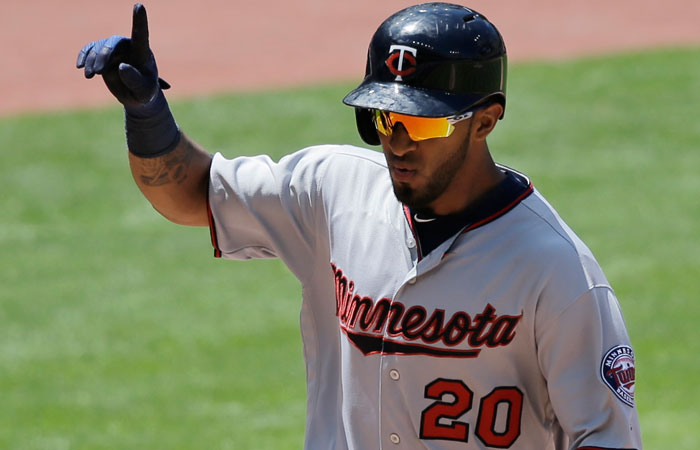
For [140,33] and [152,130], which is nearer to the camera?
[140,33]

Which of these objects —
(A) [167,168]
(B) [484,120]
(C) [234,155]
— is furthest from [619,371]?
(C) [234,155]

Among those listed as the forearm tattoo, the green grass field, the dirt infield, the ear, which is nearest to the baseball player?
the ear

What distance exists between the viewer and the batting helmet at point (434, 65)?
2.68 meters

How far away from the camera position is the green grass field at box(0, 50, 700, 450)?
664 cm

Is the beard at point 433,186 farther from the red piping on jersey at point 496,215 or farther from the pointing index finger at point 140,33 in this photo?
the pointing index finger at point 140,33

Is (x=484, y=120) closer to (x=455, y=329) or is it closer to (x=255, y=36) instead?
(x=455, y=329)

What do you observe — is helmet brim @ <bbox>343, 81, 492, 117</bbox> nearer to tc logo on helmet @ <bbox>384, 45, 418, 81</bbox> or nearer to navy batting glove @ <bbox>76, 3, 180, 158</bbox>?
tc logo on helmet @ <bbox>384, 45, 418, 81</bbox>

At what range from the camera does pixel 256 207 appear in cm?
313

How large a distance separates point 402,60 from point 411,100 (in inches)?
4.0

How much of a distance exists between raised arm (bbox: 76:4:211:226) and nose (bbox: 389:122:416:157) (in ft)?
2.21

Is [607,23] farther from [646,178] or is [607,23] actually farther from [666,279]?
[666,279]

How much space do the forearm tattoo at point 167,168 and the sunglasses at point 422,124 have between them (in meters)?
0.66

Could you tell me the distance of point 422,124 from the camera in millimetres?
2678

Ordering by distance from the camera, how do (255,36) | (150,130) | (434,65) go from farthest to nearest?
(255,36) → (150,130) → (434,65)
